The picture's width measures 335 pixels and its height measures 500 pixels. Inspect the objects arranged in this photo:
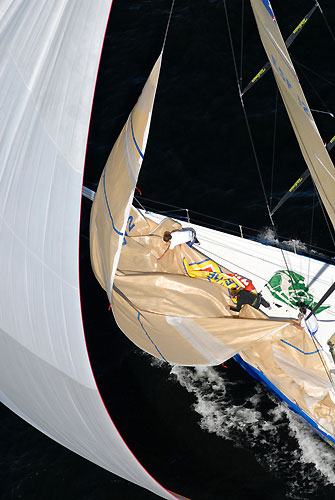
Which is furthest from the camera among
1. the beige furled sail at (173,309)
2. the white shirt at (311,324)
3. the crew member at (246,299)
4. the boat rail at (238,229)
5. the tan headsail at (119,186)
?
the boat rail at (238,229)

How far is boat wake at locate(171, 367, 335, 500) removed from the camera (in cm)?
1559

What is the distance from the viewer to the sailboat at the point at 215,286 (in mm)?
14633

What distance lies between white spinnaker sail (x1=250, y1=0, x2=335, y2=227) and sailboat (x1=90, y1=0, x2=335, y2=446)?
0.14 feet

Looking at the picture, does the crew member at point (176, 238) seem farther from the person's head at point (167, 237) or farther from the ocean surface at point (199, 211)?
the ocean surface at point (199, 211)

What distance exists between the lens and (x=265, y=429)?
53.9 feet

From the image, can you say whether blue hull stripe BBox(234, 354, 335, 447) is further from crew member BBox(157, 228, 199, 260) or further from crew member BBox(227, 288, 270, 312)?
crew member BBox(157, 228, 199, 260)

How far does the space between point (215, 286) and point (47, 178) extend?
7820 millimetres

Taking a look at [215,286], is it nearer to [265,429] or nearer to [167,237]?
[167,237]

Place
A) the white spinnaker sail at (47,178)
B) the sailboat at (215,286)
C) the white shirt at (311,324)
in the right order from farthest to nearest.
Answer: the white shirt at (311,324)
the sailboat at (215,286)
the white spinnaker sail at (47,178)

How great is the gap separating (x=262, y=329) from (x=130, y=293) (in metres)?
3.16

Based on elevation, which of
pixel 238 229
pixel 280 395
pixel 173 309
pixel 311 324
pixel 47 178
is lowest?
pixel 280 395

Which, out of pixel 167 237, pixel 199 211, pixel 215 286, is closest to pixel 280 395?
pixel 215 286

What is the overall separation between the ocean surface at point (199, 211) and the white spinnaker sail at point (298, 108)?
5.84m

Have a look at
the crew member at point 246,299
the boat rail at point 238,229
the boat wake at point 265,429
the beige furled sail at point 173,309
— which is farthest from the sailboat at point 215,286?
the boat rail at point 238,229
